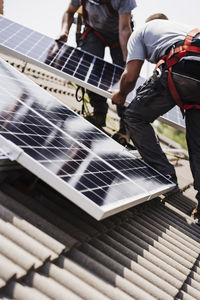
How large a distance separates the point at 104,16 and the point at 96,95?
1319 mm

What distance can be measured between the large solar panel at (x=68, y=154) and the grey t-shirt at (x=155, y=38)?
1139mm

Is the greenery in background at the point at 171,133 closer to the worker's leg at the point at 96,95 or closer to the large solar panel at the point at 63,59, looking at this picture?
the worker's leg at the point at 96,95

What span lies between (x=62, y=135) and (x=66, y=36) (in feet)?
12.7

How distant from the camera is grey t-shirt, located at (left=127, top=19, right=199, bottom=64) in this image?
394 cm

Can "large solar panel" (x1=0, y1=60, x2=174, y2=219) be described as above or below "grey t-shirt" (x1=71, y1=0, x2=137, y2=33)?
below

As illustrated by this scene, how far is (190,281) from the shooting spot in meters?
2.80

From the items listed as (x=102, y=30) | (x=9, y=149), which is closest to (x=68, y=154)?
(x=9, y=149)

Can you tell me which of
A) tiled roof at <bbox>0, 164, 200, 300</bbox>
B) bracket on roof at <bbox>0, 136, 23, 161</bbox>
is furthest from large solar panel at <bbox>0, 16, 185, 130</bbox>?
bracket on roof at <bbox>0, 136, 23, 161</bbox>

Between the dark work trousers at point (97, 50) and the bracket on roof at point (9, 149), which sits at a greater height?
the dark work trousers at point (97, 50)

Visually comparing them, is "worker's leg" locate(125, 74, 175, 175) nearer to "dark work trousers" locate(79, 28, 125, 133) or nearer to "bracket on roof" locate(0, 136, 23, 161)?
"dark work trousers" locate(79, 28, 125, 133)

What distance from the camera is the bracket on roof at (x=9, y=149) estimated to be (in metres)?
2.09

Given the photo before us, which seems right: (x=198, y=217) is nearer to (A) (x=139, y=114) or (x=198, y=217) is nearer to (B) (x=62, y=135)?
(A) (x=139, y=114)

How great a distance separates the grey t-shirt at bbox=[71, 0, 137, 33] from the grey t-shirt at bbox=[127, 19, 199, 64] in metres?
1.38

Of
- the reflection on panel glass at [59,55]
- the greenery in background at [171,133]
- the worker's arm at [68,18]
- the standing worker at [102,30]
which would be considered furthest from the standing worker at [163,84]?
the greenery in background at [171,133]
